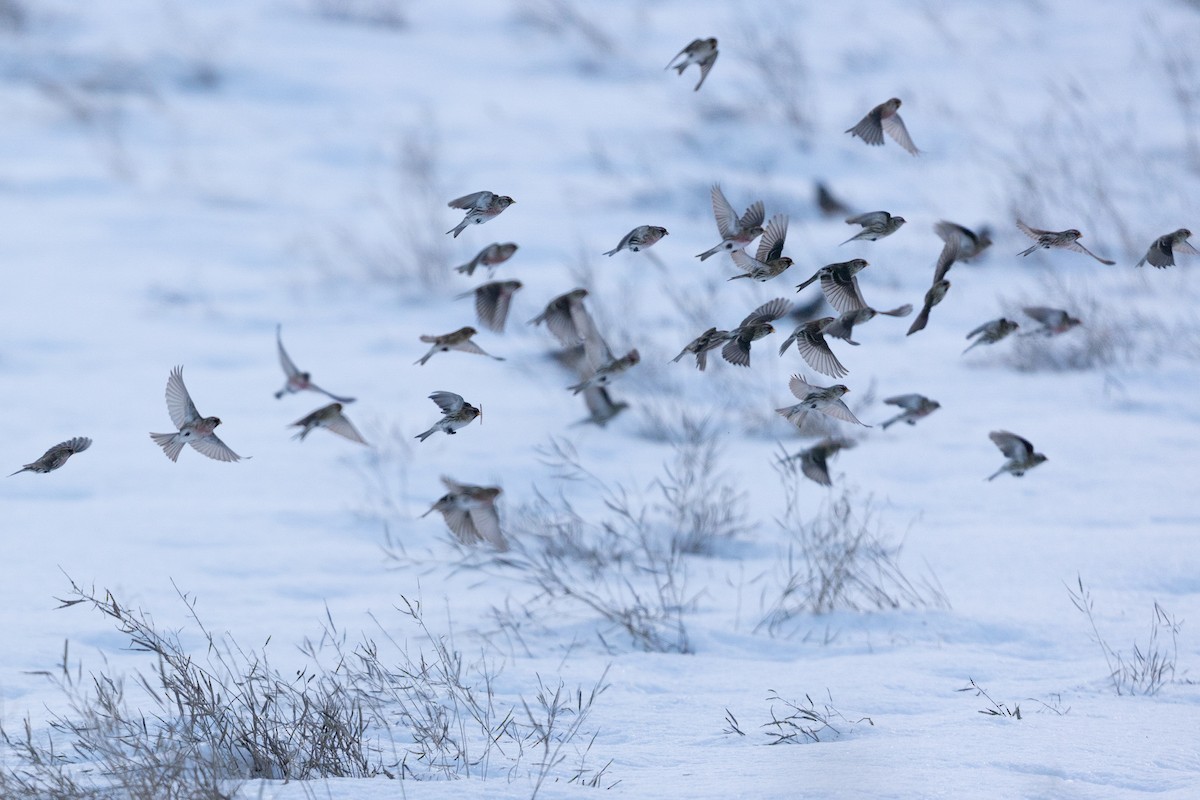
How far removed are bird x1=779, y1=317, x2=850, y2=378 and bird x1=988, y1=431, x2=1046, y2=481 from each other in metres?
0.71

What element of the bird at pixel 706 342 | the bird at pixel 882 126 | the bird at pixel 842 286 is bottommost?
the bird at pixel 706 342

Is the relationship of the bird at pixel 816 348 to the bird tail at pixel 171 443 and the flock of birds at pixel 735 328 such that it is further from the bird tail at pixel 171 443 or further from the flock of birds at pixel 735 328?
the bird tail at pixel 171 443

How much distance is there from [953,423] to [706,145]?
14.4 ft

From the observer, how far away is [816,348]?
2.63m

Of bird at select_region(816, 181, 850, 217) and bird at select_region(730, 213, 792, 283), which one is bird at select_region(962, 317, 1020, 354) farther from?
bird at select_region(816, 181, 850, 217)

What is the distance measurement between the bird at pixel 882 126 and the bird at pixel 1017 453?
0.76 metres

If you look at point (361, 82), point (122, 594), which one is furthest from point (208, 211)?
point (122, 594)

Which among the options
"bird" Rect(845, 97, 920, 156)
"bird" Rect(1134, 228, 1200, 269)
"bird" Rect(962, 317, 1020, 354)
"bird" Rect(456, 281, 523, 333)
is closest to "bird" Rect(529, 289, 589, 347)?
"bird" Rect(456, 281, 523, 333)

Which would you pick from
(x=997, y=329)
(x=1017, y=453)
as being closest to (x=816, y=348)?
(x=997, y=329)

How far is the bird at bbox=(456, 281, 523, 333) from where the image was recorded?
3219 mm

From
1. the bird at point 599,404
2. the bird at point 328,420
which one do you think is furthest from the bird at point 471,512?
the bird at point 599,404

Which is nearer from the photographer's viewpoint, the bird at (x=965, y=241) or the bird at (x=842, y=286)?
the bird at (x=842, y=286)

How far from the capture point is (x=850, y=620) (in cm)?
414

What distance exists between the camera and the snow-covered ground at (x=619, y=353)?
3490 millimetres
